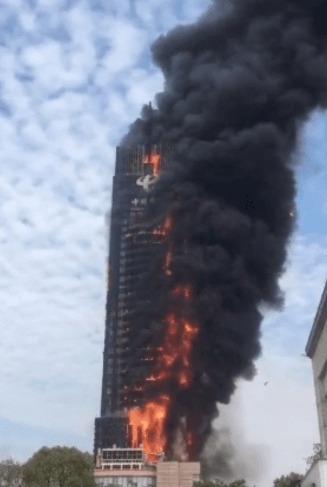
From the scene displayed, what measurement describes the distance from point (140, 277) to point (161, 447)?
34.6m

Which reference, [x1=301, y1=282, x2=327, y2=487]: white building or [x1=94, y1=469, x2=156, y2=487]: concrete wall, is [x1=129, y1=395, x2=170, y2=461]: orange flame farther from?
[x1=301, y1=282, x2=327, y2=487]: white building

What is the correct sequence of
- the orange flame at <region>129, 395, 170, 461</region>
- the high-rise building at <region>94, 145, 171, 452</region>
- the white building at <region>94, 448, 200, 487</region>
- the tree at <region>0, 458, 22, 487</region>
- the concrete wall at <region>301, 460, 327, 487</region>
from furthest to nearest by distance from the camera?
the high-rise building at <region>94, 145, 171, 452</region> → the orange flame at <region>129, 395, 170, 461</region> → the white building at <region>94, 448, 200, 487</region> → the tree at <region>0, 458, 22, 487</region> → the concrete wall at <region>301, 460, 327, 487</region>

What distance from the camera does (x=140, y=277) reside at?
392 ft

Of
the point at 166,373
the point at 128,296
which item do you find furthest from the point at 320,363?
the point at 128,296

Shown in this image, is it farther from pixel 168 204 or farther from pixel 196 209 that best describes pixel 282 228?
pixel 168 204

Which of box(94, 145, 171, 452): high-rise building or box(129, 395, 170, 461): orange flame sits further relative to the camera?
box(94, 145, 171, 452): high-rise building

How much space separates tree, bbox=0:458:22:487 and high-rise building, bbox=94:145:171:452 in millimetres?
46955

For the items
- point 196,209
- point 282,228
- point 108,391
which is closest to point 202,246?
point 196,209

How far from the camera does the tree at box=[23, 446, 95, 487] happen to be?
56781 millimetres

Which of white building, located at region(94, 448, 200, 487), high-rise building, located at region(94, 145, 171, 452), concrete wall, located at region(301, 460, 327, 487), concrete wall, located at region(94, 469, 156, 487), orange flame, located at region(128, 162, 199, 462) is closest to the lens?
concrete wall, located at region(301, 460, 327, 487)

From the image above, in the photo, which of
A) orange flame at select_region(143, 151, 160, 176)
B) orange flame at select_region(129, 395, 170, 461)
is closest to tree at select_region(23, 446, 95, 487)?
orange flame at select_region(129, 395, 170, 461)

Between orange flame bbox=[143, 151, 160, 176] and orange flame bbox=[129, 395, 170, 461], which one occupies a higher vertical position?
orange flame bbox=[143, 151, 160, 176]

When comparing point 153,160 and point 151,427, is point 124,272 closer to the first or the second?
point 153,160

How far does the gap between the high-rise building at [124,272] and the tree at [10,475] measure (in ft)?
154
